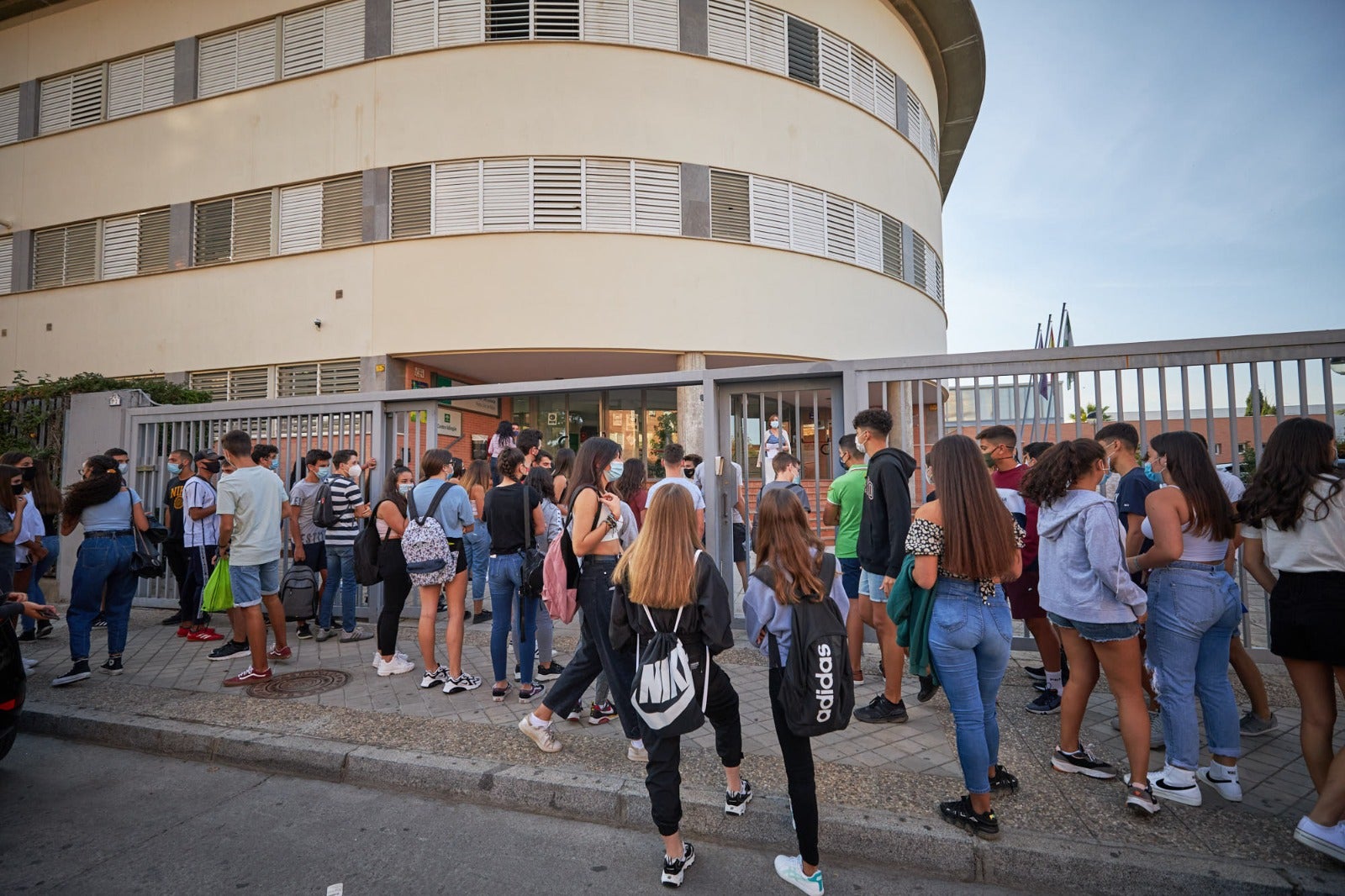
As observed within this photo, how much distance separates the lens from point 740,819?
11.8 ft

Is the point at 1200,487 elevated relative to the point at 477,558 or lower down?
elevated

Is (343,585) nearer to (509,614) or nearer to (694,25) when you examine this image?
(509,614)

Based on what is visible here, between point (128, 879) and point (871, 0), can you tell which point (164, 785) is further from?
point (871, 0)

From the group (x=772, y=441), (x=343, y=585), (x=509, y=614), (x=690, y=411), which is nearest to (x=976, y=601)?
(x=509, y=614)

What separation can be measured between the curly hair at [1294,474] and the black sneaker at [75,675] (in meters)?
8.60

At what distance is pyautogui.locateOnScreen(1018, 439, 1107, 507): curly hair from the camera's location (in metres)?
3.70

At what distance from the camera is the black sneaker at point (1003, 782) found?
148 inches

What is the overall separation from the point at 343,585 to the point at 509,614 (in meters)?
3.10

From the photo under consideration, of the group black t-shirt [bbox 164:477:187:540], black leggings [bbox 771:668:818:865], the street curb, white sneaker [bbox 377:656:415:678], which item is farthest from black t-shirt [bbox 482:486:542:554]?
black t-shirt [bbox 164:477:187:540]

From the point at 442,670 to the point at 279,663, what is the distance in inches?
77.8

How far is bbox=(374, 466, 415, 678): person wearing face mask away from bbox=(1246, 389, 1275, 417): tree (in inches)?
263

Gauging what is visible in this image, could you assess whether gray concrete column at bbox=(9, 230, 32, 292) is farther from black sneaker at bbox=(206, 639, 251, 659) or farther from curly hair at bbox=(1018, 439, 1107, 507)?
curly hair at bbox=(1018, 439, 1107, 507)

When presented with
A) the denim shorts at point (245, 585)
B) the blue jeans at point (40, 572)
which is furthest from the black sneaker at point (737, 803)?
the blue jeans at point (40, 572)

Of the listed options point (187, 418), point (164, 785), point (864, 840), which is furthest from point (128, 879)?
point (187, 418)
